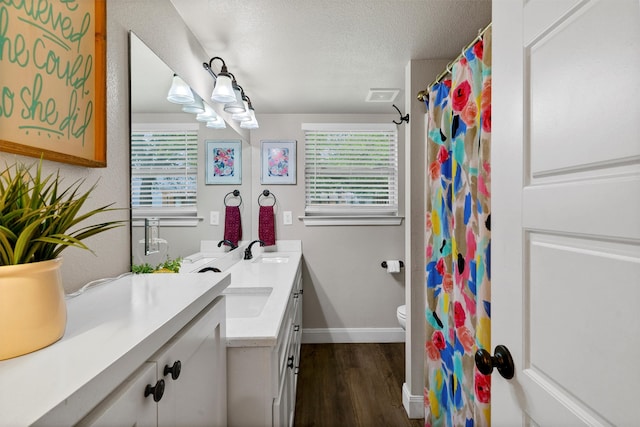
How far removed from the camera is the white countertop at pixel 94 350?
401 millimetres

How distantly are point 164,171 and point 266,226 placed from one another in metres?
1.64

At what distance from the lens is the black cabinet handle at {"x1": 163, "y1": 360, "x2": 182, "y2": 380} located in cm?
67

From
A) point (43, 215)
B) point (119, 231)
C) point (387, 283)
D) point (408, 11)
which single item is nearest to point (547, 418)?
point (43, 215)

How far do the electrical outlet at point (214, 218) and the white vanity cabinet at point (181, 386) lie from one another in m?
1.32

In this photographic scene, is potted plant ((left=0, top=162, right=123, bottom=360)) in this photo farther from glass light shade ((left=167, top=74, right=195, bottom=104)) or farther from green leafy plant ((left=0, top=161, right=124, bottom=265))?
glass light shade ((left=167, top=74, right=195, bottom=104))

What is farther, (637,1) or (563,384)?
(563,384)

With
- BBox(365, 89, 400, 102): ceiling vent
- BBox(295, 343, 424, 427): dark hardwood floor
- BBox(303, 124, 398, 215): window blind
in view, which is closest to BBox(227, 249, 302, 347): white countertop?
BBox(303, 124, 398, 215): window blind

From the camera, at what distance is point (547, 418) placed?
0.70 metres

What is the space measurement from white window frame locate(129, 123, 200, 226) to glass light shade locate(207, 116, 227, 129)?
20 cm

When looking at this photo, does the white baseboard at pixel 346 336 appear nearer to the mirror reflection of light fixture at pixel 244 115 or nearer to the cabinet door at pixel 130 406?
the mirror reflection of light fixture at pixel 244 115

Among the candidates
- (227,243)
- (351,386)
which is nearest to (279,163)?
(227,243)

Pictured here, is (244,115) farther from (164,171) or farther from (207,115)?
(164,171)

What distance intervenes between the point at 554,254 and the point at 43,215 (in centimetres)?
99

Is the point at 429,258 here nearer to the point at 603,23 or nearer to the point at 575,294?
the point at 575,294
